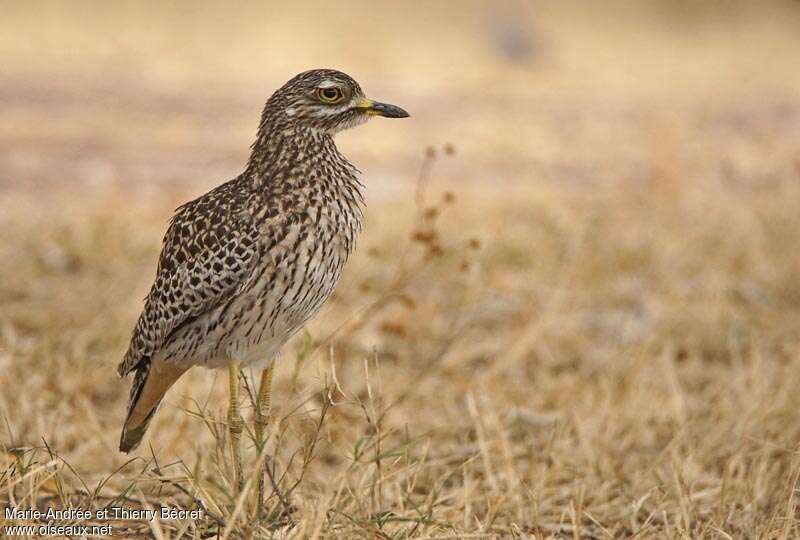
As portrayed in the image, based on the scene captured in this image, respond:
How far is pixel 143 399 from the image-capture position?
3.72 meters

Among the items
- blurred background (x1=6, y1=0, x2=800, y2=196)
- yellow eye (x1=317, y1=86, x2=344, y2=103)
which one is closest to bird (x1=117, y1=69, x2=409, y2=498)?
yellow eye (x1=317, y1=86, x2=344, y2=103)

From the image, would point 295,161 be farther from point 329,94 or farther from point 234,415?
point 234,415

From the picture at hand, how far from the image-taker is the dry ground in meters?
3.52

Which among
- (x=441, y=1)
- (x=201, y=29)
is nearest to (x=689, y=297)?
(x=201, y=29)

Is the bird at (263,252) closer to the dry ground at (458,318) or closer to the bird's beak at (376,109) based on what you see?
the bird's beak at (376,109)

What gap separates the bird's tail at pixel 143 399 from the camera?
3.67 metres

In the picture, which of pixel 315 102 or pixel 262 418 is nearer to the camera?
pixel 262 418

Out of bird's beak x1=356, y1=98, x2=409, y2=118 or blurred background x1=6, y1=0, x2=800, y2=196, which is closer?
bird's beak x1=356, y1=98, x2=409, y2=118

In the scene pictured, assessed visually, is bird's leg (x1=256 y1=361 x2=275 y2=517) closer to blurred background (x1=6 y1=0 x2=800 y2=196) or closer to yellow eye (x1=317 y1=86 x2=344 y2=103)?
yellow eye (x1=317 y1=86 x2=344 y2=103)

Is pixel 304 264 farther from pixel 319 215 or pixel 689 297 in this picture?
pixel 689 297

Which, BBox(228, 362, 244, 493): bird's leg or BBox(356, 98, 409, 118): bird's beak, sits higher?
BBox(356, 98, 409, 118): bird's beak

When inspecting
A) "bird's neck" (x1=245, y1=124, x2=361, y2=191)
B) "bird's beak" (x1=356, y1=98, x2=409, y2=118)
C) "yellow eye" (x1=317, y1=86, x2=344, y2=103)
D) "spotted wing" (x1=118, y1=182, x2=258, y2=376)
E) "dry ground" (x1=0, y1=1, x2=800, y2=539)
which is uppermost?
"yellow eye" (x1=317, y1=86, x2=344, y2=103)

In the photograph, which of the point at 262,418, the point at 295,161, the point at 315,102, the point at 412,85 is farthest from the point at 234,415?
the point at 412,85

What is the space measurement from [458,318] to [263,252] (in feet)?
9.28
